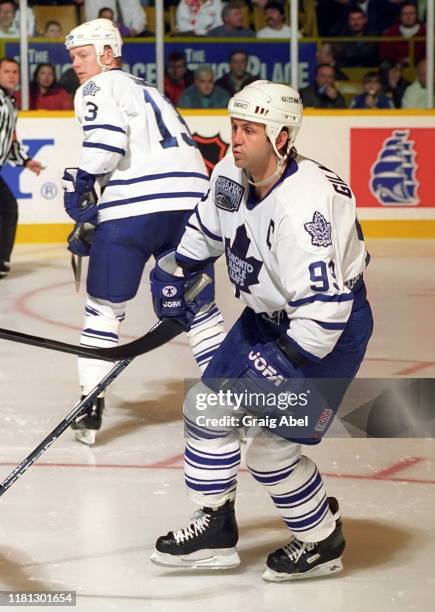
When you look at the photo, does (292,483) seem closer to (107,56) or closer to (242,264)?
(242,264)

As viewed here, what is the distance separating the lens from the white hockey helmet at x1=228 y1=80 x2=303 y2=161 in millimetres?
2988

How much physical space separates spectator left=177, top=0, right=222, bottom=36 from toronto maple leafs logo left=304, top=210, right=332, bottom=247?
21.3 ft

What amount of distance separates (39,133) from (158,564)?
5.80 metres

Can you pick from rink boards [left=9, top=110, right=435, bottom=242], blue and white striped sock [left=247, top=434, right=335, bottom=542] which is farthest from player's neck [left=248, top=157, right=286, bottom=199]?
rink boards [left=9, top=110, right=435, bottom=242]

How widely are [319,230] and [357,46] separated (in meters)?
6.83

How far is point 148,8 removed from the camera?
9.11 meters

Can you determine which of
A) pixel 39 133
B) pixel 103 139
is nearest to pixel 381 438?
pixel 103 139

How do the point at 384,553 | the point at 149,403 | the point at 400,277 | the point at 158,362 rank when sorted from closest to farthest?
the point at 384,553 → the point at 149,403 → the point at 158,362 → the point at 400,277

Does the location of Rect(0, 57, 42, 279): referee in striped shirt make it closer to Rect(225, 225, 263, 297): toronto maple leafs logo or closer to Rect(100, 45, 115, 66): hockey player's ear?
Rect(100, 45, 115, 66): hockey player's ear

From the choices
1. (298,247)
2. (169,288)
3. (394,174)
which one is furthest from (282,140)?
(394,174)

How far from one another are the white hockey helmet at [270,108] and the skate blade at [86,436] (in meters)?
1.55

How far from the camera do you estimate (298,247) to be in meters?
2.87

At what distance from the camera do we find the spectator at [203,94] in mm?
8977

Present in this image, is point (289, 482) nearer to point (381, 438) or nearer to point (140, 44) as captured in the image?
point (381, 438)
